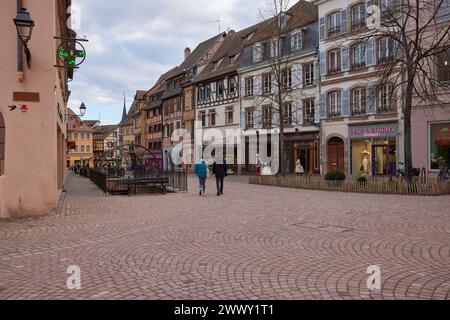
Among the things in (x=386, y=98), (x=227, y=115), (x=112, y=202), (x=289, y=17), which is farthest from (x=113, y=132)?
(x=112, y=202)

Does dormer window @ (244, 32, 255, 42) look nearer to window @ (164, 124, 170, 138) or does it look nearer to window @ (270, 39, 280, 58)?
window @ (270, 39, 280, 58)

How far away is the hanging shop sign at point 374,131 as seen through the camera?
86.2ft

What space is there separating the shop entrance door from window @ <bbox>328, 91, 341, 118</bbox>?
12.8ft

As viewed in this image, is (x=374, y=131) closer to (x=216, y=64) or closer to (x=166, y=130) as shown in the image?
(x=216, y=64)

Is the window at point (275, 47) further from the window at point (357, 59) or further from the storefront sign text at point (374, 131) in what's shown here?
the storefront sign text at point (374, 131)

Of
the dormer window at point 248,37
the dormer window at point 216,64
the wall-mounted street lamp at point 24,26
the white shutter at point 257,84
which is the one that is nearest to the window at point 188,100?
the dormer window at point 216,64

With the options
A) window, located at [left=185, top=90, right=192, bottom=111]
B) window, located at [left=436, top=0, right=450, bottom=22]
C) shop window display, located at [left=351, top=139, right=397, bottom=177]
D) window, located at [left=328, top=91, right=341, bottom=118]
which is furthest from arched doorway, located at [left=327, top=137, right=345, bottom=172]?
window, located at [left=185, top=90, right=192, bottom=111]

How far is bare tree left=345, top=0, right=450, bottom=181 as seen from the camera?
1666cm

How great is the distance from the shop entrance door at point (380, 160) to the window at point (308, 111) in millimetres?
Answer: 5815

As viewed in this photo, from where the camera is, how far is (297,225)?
356 inches

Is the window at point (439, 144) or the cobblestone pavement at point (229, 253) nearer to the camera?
the cobblestone pavement at point (229, 253)

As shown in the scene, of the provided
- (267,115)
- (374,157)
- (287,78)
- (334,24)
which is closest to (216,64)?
(267,115)

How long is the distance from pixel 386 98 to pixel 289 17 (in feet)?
46.7

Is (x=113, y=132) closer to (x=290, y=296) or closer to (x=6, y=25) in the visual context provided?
(x=6, y=25)
